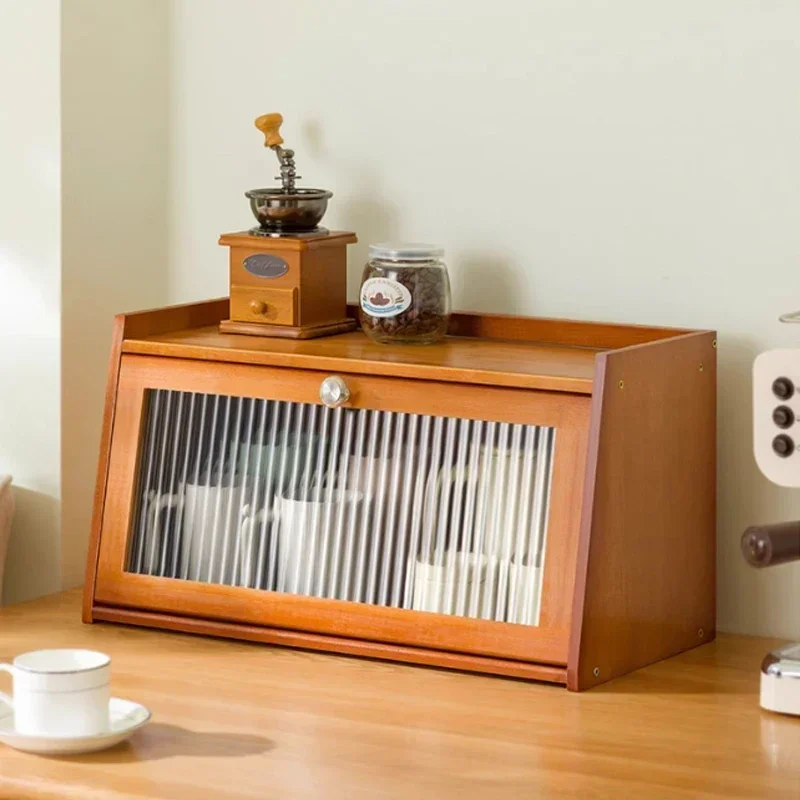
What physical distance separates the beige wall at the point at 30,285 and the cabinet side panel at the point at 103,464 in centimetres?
20

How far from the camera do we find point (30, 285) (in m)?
2.12

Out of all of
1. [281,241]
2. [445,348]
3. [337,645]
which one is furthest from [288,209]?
[337,645]

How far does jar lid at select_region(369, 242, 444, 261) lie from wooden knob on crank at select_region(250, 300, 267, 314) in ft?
0.51

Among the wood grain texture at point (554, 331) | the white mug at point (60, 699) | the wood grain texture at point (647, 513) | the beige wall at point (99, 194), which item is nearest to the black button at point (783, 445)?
the wood grain texture at point (647, 513)

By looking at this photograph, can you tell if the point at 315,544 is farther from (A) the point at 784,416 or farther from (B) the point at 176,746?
(A) the point at 784,416

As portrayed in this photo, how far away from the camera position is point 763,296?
1.93 m

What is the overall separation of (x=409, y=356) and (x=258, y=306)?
251 mm

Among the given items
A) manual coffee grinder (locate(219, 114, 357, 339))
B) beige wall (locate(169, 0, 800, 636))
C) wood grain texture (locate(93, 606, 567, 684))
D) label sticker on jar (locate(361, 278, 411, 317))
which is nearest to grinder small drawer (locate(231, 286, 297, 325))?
manual coffee grinder (locate(219, 114, 357, 339))

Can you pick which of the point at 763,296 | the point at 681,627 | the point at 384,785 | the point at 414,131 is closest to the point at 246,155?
the point at 414,131

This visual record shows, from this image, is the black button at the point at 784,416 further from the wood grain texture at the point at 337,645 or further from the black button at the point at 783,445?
the wood grain texture at the point at 337,645

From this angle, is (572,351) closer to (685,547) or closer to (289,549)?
(685,547)

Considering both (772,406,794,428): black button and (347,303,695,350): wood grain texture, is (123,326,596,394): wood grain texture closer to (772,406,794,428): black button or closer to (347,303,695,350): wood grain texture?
(347,303,695,350): wood grain texture

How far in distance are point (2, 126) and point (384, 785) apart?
44.2 inches

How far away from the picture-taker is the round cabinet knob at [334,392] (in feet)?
5.99
